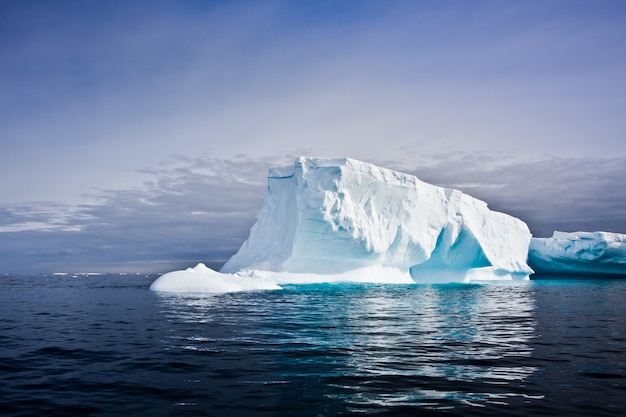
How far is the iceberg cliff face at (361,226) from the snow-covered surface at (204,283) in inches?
143

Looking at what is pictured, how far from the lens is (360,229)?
28.1 meters

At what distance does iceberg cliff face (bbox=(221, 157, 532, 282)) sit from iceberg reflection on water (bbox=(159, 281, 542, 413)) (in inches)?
557

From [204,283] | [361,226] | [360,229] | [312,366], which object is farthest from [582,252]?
[312,366]

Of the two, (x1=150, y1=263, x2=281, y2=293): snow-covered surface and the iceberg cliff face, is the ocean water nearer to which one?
(x1=150, y1=263, x2=281, y2=293): snow-covered surface

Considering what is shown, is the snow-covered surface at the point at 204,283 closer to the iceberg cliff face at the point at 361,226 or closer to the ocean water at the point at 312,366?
the iceberg cliff face at the point at 361,226

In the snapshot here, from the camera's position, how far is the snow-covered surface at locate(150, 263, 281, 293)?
22688 mm

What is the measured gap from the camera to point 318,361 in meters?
7.15

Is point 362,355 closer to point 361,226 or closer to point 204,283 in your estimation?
point 204,283

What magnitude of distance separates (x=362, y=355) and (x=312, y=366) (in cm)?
111

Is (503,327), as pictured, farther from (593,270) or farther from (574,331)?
(593,270)

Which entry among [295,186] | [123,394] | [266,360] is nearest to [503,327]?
[266,360]

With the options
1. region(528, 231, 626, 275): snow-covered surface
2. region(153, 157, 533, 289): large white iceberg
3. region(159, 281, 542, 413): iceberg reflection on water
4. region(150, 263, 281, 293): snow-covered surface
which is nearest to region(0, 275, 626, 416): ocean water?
region(159, 281, 542, 413): iceberg reflection on water

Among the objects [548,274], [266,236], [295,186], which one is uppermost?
[295,186]

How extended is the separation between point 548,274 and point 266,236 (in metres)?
36.8
